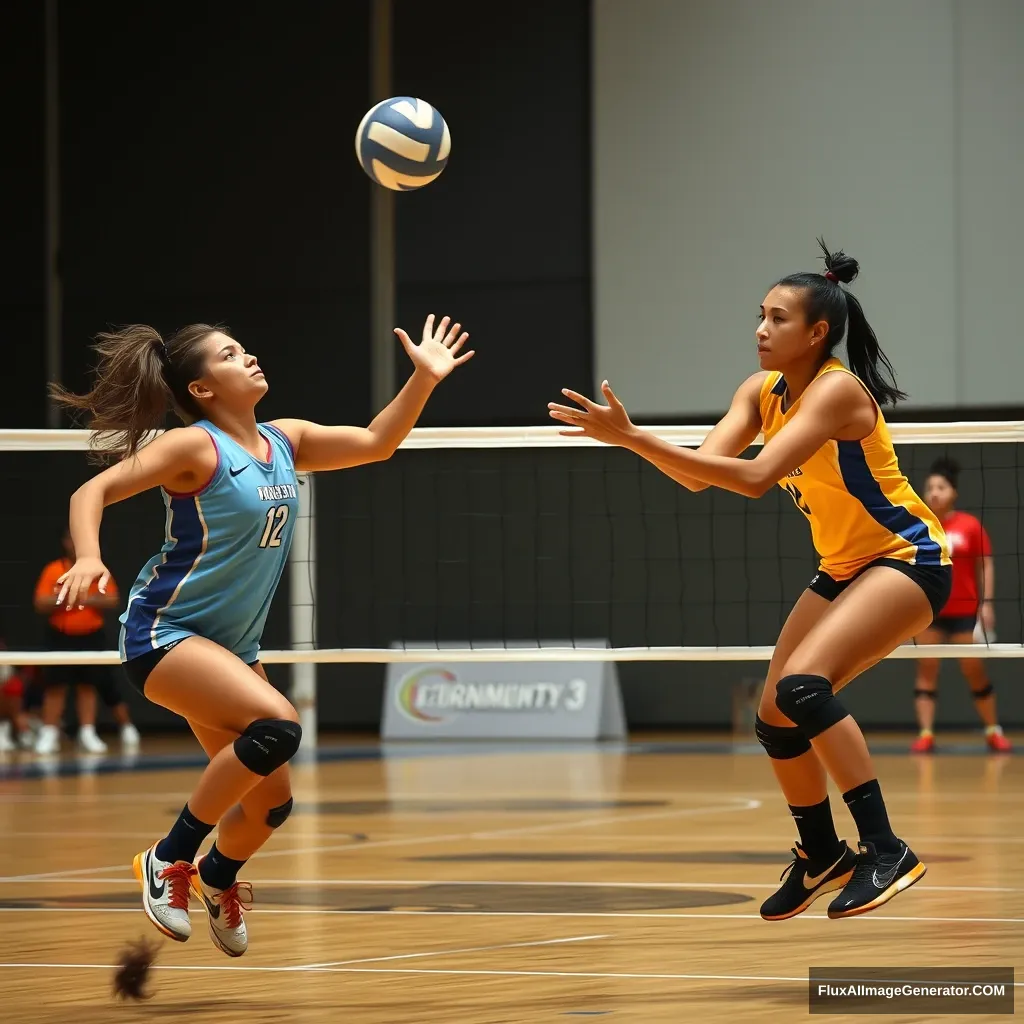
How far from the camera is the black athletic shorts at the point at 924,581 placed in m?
4.89

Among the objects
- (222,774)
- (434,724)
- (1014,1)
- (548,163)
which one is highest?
(1014,1)

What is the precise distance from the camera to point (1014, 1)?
15.0 metres

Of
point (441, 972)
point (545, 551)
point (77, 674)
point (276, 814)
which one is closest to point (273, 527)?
point (276, 814)

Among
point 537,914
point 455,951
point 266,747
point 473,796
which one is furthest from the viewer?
point 473,796

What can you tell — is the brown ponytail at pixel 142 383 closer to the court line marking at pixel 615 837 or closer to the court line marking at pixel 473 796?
the court line marking at pixel 615 837

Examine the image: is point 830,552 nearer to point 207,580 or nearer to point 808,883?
point 808,883

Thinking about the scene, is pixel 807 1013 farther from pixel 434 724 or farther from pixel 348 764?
pixel 434 724

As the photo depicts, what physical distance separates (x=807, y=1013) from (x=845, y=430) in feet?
4.91

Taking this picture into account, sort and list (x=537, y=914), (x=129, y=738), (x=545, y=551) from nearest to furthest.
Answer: (x=537, y=914) < (x=129, y=738) < (x=545, y=551)

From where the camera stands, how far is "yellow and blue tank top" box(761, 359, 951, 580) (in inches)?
192

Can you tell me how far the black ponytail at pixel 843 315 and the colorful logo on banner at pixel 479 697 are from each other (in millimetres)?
10445

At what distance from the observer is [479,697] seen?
15.6 meters

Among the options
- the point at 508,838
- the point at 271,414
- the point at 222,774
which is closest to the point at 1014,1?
the point at 271,414

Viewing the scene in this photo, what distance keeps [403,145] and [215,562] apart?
2542 millimetres
